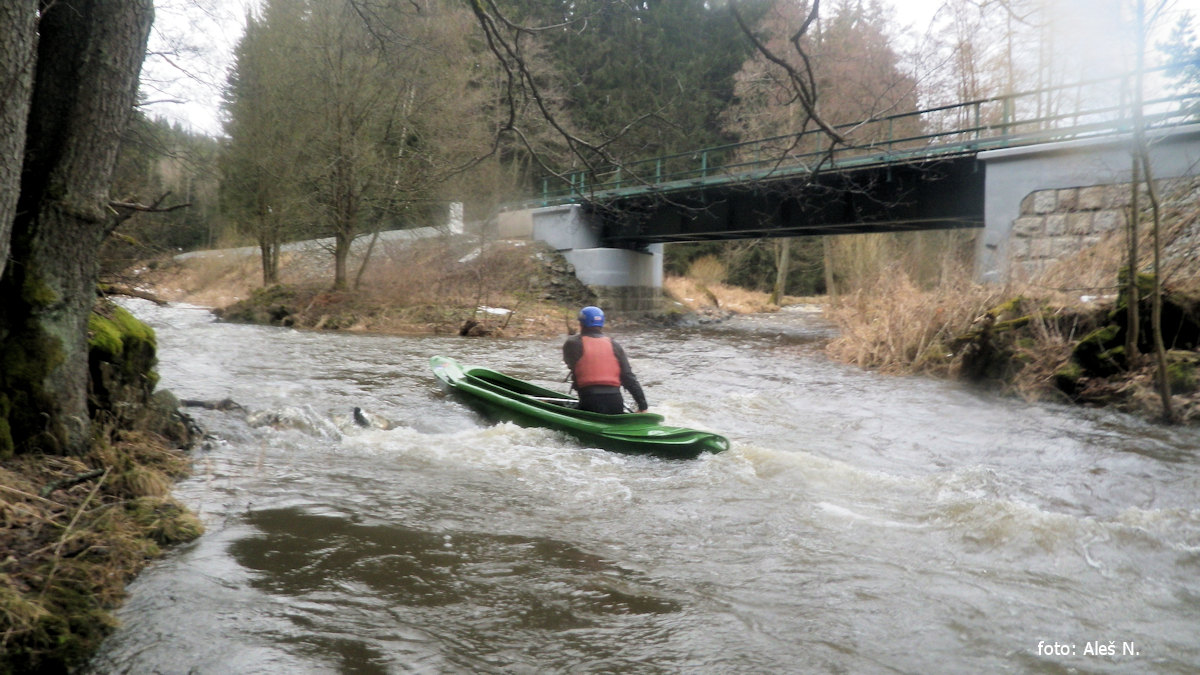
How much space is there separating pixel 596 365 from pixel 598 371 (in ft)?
0.19

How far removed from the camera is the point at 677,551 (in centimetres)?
463


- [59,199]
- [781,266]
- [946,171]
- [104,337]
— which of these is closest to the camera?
[59,199]

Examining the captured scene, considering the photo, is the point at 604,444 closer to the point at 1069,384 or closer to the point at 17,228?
the point at 17,228

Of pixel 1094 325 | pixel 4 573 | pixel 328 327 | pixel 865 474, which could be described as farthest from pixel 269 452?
pixel 328 327

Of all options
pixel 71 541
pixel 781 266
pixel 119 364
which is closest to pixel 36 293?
pixel 119 364

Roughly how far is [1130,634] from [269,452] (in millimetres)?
5821

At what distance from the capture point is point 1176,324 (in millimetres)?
9359

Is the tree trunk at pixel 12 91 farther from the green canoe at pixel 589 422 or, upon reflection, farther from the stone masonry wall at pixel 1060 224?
the stone masonry wall at pixel 1060 224

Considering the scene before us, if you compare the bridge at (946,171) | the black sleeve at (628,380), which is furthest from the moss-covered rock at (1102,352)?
the black sleeve at (628,380)

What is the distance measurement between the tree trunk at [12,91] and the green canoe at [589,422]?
182 inches

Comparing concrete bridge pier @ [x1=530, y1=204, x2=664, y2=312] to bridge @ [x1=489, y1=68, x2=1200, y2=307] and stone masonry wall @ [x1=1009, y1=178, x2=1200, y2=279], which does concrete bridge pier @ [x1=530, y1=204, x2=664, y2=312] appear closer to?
bridge @ [x1=489, y1=68, x2=1200, y2=307]

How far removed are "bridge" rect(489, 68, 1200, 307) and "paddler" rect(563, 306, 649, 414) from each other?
114cm

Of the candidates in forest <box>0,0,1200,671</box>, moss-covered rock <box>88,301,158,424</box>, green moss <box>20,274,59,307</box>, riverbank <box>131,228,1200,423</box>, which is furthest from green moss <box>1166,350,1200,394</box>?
green moss <box>20,274,59,307</box>

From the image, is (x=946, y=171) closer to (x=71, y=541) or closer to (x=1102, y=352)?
(x=1102, y=352)
